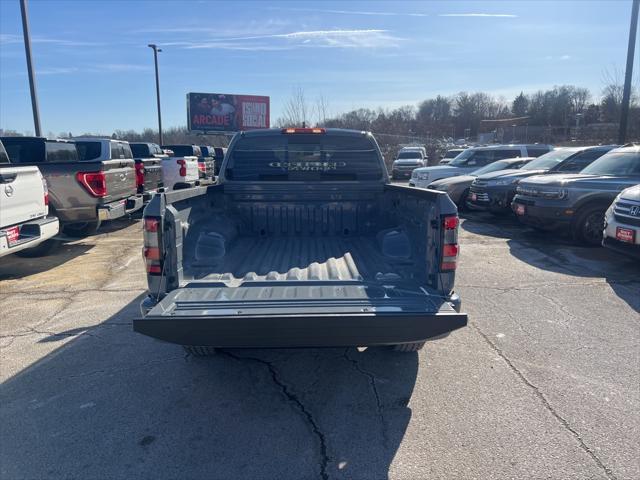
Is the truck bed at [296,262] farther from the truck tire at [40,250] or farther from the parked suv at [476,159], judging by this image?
the parked suv at [476,159]

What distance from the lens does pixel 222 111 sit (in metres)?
46.7

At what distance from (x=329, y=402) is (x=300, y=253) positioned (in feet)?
5.21

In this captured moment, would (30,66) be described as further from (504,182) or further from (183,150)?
(504,182)

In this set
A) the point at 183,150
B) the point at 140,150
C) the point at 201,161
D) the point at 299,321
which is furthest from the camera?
the point at 183,150

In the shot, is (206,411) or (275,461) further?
(206,411)

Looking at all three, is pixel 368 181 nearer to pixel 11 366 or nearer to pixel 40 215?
pixel 11 366

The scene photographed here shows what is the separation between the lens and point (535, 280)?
7.09 meters

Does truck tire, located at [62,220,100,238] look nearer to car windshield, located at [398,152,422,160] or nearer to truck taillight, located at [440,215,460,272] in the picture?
truck taillight, located at [440,215,460,272]

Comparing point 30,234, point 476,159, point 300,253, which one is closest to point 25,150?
point 30,234

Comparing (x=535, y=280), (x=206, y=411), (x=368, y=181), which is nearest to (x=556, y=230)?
(x=535, y=280)

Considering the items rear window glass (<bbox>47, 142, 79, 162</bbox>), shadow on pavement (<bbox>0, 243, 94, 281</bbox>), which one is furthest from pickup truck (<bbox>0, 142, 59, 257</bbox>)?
rear window glass (<bbox>47, 142, 79, 162</bbox>)

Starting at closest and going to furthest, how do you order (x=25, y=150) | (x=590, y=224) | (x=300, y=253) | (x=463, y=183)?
1. (x=300, y=253)
2. (x=25, y=150)
3. (x=590, y=224)
4. (x=463, y=183)

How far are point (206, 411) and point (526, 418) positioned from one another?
239 centimetres

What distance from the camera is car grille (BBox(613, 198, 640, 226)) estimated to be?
676 cm
